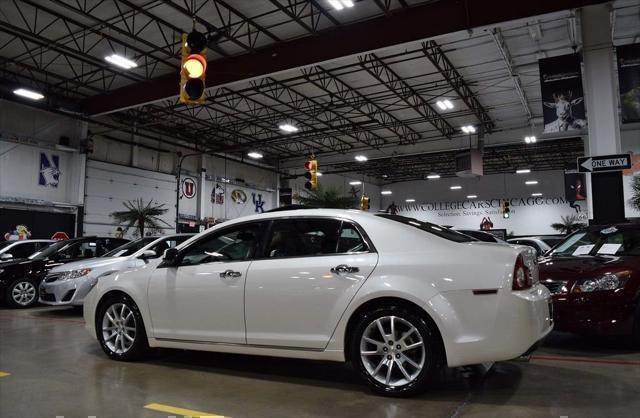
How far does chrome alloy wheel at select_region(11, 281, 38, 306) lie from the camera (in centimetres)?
1000

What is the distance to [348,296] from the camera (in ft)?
12.3

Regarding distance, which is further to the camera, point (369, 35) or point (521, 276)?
point (369, 35)

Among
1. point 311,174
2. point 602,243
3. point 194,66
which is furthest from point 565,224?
point 194,66

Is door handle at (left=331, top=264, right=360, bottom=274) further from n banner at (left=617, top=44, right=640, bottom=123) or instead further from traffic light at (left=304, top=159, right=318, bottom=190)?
traffic light at (left=304, top=159, right=318, bottom=190)

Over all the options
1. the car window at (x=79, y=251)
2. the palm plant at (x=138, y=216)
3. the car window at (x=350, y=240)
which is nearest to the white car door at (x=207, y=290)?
the car window at (x=350, y=240)

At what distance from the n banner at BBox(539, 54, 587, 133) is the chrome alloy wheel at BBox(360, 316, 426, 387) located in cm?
1004

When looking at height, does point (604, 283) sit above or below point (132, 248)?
below

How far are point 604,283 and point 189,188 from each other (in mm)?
25902

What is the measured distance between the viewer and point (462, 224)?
41469 mm

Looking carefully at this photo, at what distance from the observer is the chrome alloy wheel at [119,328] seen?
16.0 ft

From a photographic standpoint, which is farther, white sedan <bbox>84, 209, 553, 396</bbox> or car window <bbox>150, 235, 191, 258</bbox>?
car window <bbox>150, 235, 191, 258</bbox>

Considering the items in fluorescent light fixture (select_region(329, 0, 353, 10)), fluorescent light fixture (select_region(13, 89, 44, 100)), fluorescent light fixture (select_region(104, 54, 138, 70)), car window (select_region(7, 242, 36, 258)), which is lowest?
car window (select_region(7, 242, 36, 258))

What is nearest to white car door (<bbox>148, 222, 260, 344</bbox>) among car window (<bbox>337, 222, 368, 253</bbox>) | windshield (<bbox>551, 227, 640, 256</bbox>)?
car window (<bbox>337, 222, 368, 253</bbox>)

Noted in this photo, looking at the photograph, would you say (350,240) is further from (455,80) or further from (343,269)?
(455,80)
